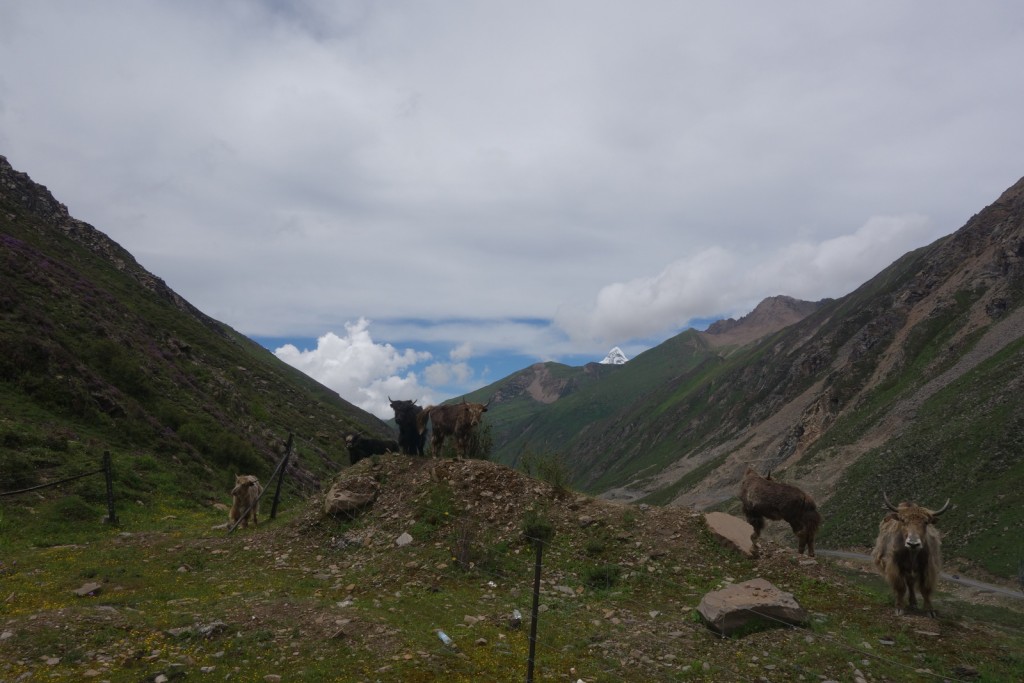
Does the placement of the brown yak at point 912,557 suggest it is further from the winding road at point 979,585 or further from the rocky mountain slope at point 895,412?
the winding road at point 979,585

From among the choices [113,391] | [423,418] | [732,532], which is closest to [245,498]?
[423,418]

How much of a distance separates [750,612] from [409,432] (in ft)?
44.7

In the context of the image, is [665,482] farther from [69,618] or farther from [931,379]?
[69,618]

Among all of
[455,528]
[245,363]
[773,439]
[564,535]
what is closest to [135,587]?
[455,528]

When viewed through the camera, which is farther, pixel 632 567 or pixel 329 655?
pixel 632 567

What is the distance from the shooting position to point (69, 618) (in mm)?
9469

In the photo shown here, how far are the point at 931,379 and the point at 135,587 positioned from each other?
94774 millimetres

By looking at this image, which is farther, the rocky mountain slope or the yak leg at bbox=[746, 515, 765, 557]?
the rocky mountain slope

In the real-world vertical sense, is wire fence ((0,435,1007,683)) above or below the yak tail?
below

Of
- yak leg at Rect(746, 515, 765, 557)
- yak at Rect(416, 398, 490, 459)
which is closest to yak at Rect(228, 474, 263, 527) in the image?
yak at Rect(416, 398, 490, 459)

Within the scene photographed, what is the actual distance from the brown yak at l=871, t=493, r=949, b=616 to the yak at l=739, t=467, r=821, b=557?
3161mm

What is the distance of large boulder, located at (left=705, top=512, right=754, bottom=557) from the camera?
45.2ft

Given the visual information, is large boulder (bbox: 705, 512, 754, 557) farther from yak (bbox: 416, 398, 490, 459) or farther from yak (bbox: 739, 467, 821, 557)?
yak (bbox: 416, 398, 490, 459)

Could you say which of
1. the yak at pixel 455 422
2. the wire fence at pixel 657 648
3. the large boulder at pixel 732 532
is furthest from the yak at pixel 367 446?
the large boulder at pixel 732 532
